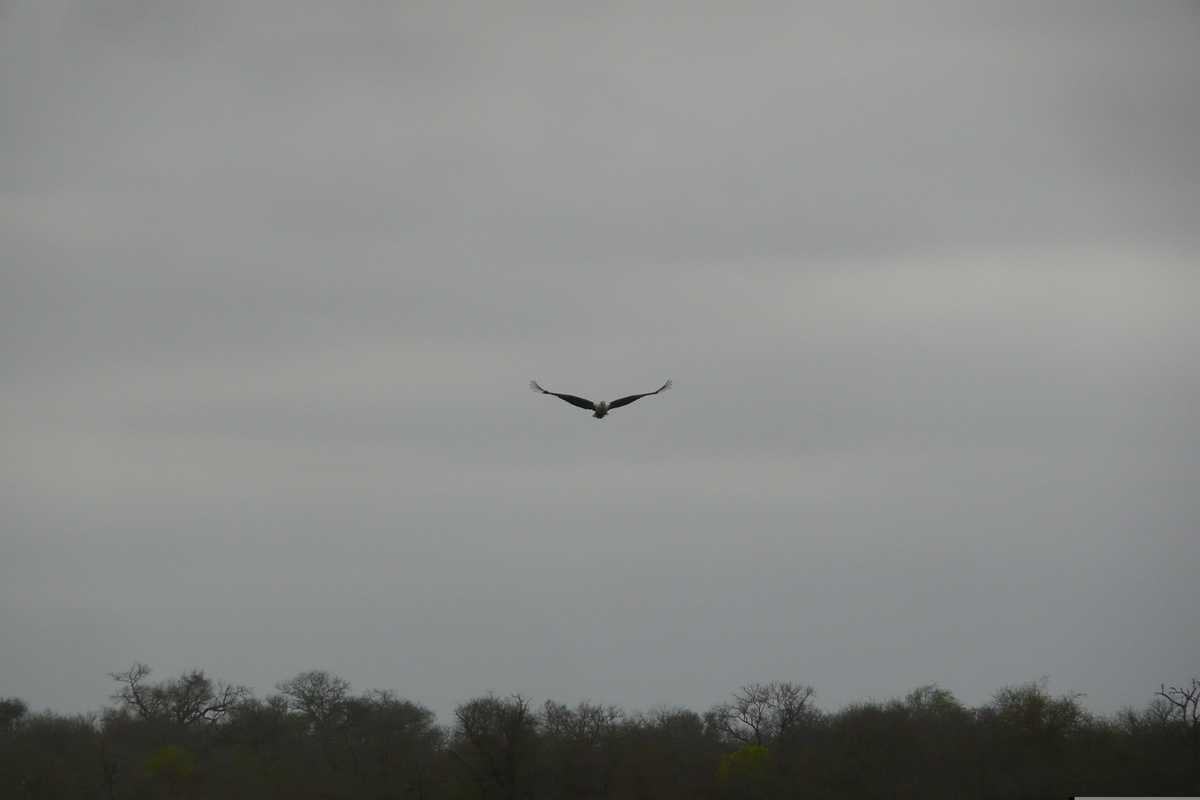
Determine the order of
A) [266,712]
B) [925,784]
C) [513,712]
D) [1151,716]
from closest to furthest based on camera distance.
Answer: [925,784] < [513,712] < [1151,716] < [266,712]

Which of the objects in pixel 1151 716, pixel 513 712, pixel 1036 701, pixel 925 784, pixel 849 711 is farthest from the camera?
pixel 849 711

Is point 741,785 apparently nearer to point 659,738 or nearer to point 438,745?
point 659,738

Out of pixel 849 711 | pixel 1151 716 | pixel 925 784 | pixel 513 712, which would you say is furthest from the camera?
pixel 849 711

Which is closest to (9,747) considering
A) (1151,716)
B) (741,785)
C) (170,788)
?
(170,788)

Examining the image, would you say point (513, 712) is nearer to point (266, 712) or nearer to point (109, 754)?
point (109, 754)

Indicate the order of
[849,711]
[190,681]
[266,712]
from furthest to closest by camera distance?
[190,681]
[266,712]
[849,711]

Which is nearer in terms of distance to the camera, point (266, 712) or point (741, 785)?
point (741, 785)

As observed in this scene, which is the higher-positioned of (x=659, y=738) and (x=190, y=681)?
(x=190, y=681)

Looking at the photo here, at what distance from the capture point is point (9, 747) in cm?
10219

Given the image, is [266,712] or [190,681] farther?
[190,681]

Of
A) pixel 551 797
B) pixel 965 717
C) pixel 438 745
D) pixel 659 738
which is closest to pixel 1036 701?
pixel 965 717

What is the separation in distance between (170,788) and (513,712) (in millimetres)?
23804

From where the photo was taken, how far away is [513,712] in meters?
88.1

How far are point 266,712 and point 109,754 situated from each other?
111 ft
